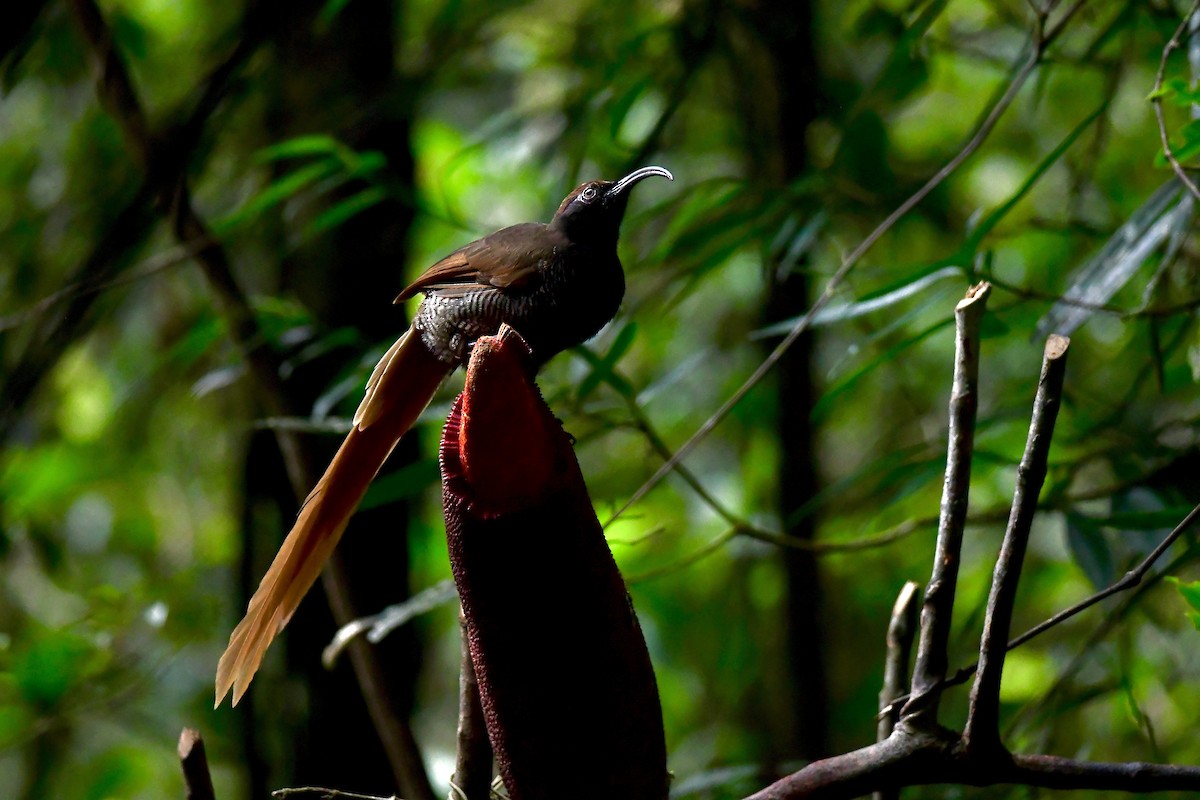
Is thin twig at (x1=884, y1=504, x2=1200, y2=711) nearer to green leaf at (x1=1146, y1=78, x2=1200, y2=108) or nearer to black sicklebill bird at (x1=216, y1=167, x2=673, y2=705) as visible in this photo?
green leaf at (x1=1146, y1=78, x2=1200, y2=108)

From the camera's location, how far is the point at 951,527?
0.85 meters

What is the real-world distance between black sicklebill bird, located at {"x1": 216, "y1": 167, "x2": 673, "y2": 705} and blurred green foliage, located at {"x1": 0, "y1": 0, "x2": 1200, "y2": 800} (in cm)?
18

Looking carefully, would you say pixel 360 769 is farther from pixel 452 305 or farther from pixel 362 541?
pixel 452 305

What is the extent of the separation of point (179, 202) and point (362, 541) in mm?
1012

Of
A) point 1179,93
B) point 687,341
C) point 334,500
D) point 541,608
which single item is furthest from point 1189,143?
point 687,341

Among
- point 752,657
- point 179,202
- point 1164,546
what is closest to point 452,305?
point 179,202

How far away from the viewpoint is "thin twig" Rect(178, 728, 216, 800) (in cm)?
86

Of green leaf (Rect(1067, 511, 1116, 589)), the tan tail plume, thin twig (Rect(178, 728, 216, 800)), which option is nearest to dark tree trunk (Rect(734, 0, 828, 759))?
green leaf (Rect(1067, 511, 1116, 589))

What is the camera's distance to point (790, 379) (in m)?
3.09

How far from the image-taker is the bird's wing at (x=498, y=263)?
152 centimetres

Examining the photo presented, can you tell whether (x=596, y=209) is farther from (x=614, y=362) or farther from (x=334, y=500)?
(x=334, y=500)

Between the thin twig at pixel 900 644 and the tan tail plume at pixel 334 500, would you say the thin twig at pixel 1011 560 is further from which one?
the tan tail plume at pixel 334 500

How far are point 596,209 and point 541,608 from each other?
78 cm

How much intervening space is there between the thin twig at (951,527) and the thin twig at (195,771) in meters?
0.52
